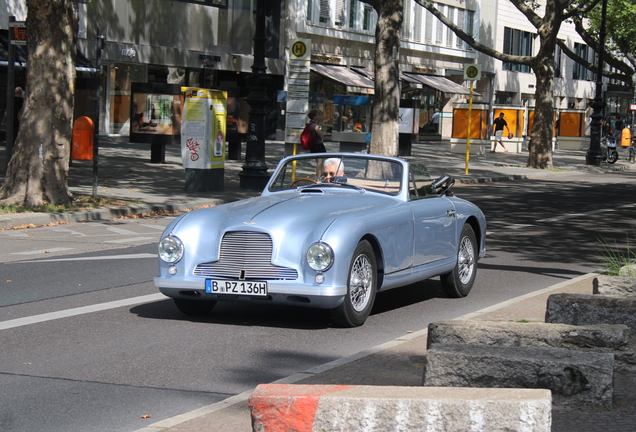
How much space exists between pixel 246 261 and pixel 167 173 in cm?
1655

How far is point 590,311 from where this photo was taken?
6699 millimetres

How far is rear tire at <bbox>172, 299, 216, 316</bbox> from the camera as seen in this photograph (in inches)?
320

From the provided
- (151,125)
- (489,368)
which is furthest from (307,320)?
(151,125)

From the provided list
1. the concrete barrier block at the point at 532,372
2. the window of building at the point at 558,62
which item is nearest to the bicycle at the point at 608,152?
the window of building at the point at 558,62

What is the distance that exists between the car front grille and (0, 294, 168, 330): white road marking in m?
1.33

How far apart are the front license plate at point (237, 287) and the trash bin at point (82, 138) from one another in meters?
13.6

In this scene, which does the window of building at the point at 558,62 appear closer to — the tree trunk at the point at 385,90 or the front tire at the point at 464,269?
the tree trunk at the point at 385,90

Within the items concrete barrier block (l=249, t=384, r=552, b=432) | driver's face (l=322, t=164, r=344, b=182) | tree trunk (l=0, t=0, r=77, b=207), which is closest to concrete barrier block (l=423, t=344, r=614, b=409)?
concrete barrier block (l=249, t=384, r=552, b=432)

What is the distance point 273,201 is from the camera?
8.21 meters

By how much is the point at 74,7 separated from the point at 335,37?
30.6 meters

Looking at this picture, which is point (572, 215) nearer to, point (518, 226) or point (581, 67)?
point (518, 226)

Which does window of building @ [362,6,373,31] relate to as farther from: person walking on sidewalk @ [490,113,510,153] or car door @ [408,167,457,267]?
car door @ [408,167,457,267]

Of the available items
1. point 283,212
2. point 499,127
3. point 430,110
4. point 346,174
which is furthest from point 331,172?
point 430,110

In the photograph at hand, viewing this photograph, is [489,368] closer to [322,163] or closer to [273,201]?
[273,201]
